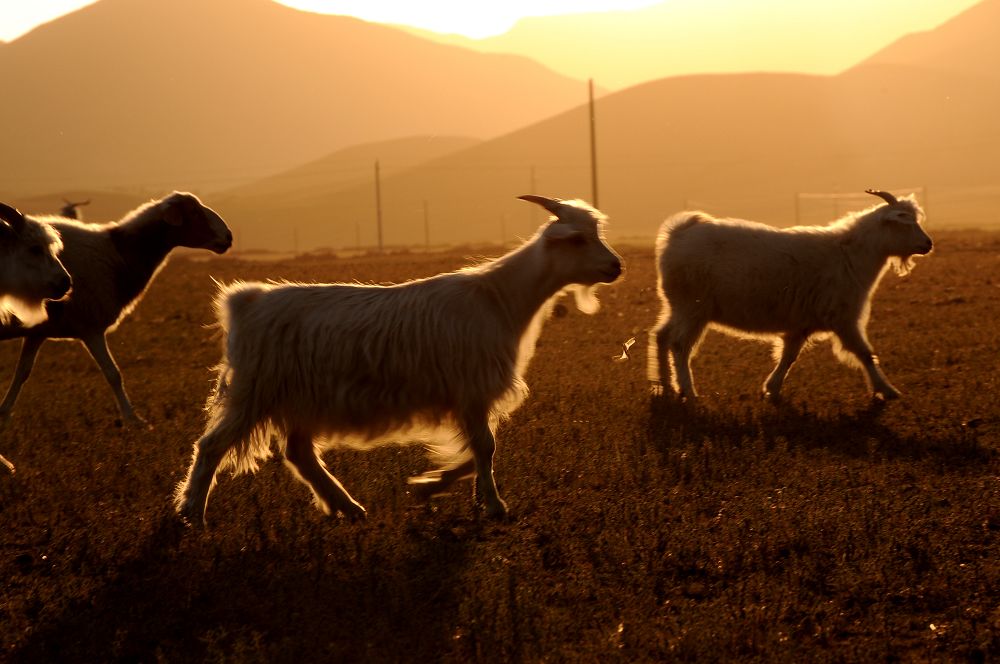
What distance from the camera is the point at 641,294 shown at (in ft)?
73.2

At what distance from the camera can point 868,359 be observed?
10.8 metres

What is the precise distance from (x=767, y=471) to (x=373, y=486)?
2.60 m

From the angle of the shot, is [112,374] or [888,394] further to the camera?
[112,374]

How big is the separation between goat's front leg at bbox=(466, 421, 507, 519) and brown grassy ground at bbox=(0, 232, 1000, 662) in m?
0.16

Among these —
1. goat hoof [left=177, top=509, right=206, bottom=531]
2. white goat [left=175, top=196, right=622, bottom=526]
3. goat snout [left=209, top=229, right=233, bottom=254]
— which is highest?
goat snout [left=209, top=229, right=233, bottom=254]

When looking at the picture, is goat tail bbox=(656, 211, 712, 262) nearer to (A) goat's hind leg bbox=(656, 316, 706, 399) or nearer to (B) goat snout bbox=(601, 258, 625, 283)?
(A) goat's hind leg bbox=(656, 316, 706, 399)

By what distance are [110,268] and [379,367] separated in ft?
16.6

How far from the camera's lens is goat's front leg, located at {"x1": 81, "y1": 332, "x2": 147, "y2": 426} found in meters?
10.9

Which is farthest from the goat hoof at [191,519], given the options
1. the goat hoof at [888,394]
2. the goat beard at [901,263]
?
the goat beard at [901,263]

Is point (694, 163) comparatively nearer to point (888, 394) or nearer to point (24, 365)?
point (888, 394)

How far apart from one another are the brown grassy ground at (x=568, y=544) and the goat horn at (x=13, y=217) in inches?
70.3

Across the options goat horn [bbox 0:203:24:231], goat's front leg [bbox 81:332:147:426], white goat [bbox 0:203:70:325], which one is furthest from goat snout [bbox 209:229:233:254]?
goat horn [bbox 0:203:24:231]

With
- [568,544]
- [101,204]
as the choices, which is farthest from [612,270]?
[101,204]

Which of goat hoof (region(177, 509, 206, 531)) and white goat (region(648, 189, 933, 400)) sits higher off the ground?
white goat (region(648, 189, 933, 400))
